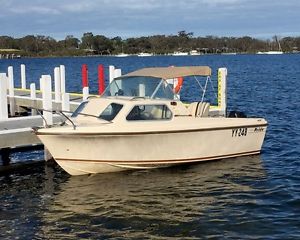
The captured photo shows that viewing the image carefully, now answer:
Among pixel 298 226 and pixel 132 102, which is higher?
pixel 132 102

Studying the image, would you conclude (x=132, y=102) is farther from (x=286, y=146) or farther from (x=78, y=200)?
(x=286, y=146)

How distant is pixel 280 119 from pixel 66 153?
1349cm

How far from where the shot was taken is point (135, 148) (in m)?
14.7

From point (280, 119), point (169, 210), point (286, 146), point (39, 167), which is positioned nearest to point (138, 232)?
point (169, 210)

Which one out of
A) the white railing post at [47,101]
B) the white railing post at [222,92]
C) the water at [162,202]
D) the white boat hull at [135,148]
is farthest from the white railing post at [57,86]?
the white boat hull at [135,148]

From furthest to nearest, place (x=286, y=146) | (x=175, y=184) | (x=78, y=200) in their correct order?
(x=286, y=146) → (x=175, y=184) → (x=78, y=200)

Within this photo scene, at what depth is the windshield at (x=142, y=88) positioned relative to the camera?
1548 cm

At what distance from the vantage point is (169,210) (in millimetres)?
12164

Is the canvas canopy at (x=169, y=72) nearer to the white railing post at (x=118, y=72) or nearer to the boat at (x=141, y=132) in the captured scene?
the boat at (x=141, y=132)

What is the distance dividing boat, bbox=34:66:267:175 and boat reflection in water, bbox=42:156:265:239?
1.25 feet

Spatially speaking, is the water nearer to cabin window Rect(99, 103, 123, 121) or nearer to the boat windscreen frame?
cabin window Rect(99, 103, 123, 121)

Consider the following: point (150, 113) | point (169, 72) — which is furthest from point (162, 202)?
point (169, 72)

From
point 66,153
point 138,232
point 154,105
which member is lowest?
point 138,232

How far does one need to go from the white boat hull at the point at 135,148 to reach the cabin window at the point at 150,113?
1.55ft
